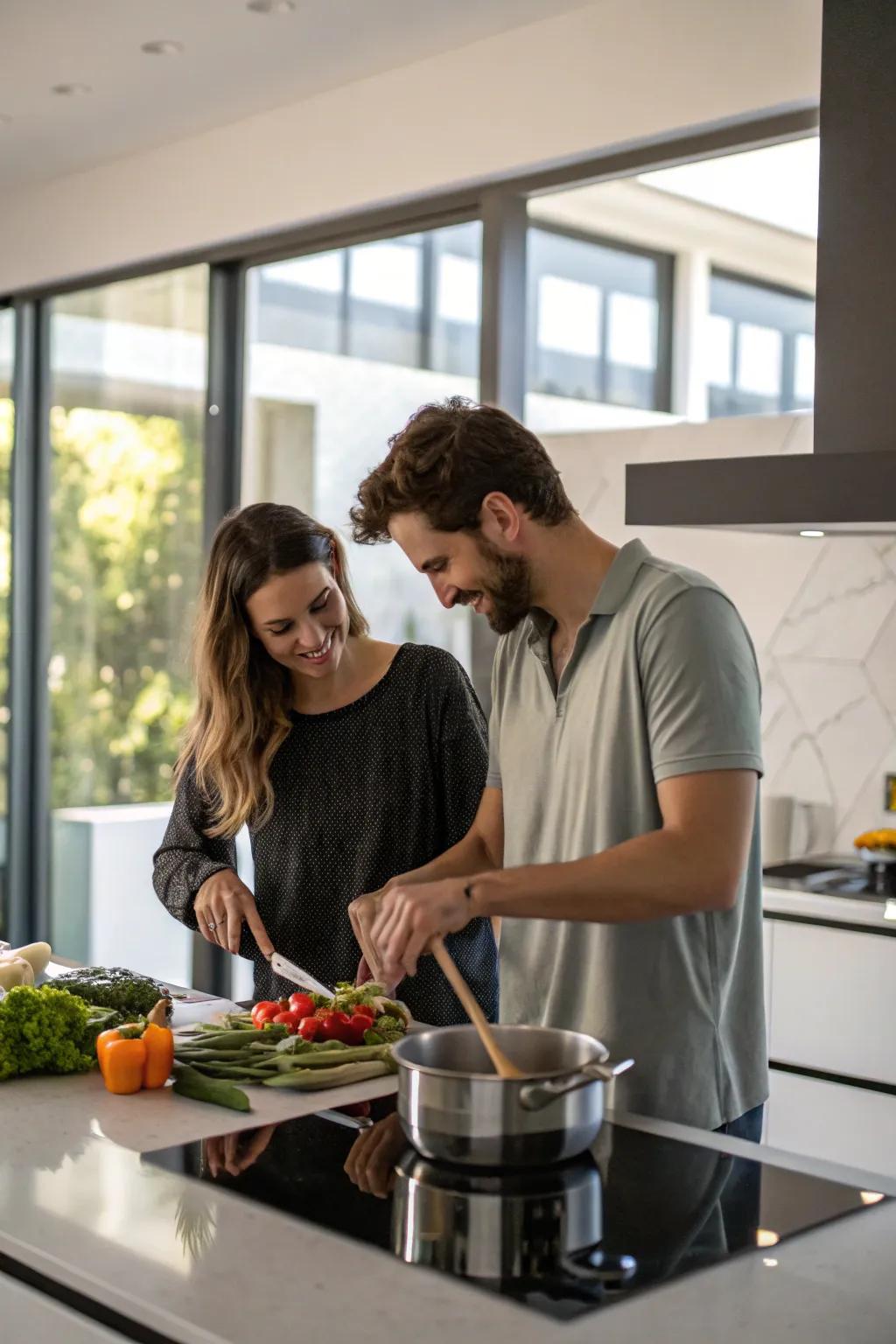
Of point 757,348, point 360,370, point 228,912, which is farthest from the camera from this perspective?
point 757,348

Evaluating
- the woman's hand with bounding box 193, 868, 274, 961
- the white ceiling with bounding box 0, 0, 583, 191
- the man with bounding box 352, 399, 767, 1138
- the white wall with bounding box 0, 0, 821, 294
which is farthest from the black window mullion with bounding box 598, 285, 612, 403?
the man with bounding box 352, 399, 767, 1138

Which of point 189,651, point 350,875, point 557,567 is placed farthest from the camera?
point 189,651

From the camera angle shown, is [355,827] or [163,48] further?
[163,48]

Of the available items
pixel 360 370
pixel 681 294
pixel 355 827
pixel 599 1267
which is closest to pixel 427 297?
pixel 360 370

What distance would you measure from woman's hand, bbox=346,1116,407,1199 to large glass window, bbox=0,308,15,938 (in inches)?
162

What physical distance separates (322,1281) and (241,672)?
1338mm

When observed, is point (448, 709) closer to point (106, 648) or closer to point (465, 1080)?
point (465, 1080)

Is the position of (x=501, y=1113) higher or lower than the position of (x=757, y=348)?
lower

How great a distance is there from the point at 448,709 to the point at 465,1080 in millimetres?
1121

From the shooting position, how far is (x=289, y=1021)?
2.04m

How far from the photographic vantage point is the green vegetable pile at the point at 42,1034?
1.92 meters

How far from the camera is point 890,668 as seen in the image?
3795mm

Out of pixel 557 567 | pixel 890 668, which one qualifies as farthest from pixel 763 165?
pixel 557 567

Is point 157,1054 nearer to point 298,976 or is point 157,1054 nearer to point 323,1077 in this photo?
point 323,1077
